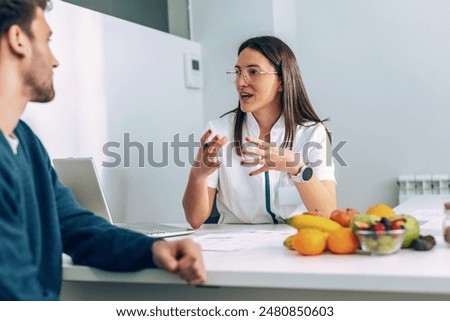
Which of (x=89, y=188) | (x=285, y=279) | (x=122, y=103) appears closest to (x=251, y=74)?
(x=122, y=103)

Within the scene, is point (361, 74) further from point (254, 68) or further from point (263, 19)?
point (254, 68)

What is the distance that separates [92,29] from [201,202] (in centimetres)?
76

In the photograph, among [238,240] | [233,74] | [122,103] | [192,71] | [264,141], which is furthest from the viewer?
[192,71]

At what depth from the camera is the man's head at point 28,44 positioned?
1155 millimetres

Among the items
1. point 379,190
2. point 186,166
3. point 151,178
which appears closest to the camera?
point 151,178

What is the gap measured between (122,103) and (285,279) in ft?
4.79

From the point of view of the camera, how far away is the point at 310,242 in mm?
1181

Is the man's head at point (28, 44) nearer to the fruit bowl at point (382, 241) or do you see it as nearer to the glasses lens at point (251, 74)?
the fruit bowl at point (382, 241)

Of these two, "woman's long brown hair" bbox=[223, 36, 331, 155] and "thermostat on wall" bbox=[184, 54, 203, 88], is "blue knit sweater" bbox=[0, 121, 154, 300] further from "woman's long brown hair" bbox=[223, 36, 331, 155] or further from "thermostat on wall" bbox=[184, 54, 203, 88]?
"thermostat on wall" bbox=[184, 54, 203, 88]

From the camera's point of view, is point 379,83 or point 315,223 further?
point 379,83

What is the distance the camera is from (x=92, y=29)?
2191 millimetres

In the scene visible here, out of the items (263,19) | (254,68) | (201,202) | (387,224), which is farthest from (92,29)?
(387,224)

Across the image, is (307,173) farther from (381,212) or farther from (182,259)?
(182,259)

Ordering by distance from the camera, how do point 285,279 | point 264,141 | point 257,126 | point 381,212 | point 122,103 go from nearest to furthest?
point 285,279 < point 381,212 < point 264,141 < point 257,126 < point 122,103
